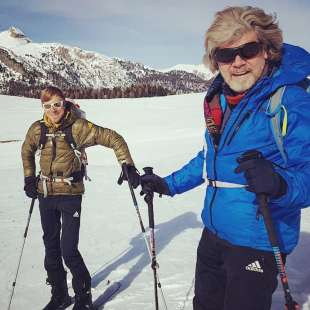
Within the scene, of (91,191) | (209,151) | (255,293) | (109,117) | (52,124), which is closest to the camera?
(255,293)

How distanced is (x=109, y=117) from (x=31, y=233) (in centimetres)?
1929

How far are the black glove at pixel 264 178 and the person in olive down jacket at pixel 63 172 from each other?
89.8 inches

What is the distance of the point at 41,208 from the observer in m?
4.67

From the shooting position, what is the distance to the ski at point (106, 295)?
16.4 ft

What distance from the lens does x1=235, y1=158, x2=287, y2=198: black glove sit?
7.34 ft

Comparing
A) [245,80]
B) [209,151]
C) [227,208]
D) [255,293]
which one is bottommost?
[255,293]

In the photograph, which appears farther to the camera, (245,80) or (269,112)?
(245,80)

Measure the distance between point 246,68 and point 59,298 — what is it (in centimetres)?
380

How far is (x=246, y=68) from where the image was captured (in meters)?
2.65

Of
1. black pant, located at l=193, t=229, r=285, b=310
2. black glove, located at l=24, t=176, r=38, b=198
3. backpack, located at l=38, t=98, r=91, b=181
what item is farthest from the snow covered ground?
black pant, located at l=193, t=229, r=285, b=310

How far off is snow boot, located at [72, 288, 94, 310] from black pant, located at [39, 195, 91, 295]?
58 millimetres

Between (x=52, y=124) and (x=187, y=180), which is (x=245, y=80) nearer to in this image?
(x=187, y=180)

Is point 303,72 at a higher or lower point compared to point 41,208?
higher

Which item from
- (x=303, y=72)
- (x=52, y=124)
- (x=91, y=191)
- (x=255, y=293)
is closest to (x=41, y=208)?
(x=52, y=124)
